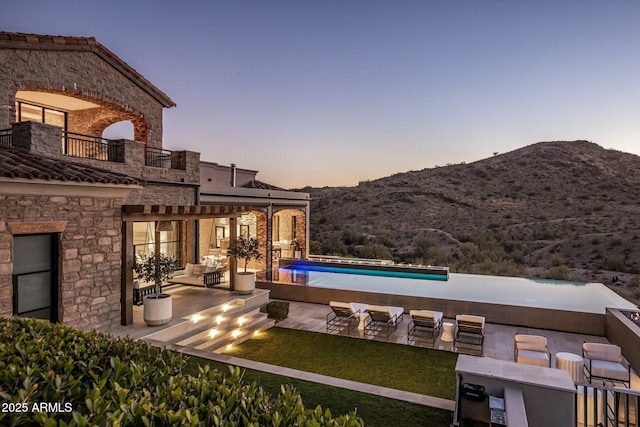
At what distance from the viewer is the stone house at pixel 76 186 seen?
7195 millimetres

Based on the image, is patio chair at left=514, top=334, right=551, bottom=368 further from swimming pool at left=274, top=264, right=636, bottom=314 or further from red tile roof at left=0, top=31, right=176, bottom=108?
red tile roof at left=0, top=31, right=176, bottom=108

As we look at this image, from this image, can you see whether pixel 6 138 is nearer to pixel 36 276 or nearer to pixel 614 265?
pixel 36 276

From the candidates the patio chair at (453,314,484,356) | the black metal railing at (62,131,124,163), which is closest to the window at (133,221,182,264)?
the black metal railing at (62,131,124,163)

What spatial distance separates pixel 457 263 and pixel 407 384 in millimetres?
17836

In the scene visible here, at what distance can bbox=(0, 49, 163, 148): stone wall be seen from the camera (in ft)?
34.6

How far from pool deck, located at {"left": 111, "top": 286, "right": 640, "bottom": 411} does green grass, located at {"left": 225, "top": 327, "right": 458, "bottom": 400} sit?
65 cm

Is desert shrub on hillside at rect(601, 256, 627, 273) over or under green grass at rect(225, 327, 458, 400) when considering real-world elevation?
over

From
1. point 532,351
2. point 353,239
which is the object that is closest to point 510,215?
point 353,239

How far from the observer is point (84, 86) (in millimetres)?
12461

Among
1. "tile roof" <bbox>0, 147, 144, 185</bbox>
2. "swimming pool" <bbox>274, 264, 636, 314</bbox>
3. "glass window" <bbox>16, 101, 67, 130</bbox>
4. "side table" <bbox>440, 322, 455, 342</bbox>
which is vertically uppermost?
"glass window" <bbox>16, 101, 67, 130</bbox>

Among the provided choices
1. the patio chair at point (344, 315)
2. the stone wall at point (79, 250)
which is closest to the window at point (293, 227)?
the patio chair at point (344, 315)

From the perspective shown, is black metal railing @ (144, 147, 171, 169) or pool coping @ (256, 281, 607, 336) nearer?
pool coping @ (256, 281, 607, 336)

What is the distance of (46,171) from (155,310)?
3.70 metres

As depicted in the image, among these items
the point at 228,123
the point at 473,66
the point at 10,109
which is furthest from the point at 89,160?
the point at 473,66
